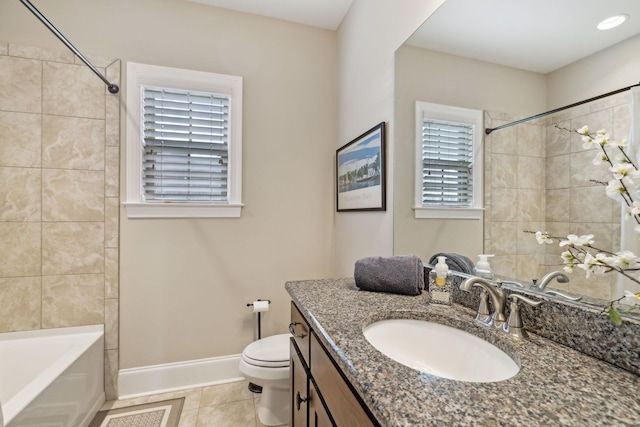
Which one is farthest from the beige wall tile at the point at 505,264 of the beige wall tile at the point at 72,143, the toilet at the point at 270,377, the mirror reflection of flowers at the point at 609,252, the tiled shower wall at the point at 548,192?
the beige wall tile at the point at 72,143

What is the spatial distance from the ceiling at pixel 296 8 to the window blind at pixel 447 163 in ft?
4.43

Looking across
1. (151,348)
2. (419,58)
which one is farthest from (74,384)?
(419,58)

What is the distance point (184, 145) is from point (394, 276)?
5.52ft

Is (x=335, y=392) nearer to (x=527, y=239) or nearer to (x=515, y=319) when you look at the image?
(x=515, y=319)

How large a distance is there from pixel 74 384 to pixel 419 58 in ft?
7.94

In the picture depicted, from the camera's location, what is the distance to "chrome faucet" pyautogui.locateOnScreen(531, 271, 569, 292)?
79 cm

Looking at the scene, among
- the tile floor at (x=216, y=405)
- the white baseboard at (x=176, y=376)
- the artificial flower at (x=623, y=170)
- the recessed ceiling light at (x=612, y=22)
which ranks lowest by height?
the tile floor at (x=216, y=405)

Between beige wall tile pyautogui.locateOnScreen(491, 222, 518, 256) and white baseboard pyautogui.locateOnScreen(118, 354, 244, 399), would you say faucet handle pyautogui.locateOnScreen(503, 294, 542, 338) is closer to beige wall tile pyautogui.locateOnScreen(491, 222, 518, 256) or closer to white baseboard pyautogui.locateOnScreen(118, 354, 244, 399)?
beige wall tile pyautogui.locateOnScreen(491, 222, 518, 256)

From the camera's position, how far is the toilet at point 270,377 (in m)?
1.60

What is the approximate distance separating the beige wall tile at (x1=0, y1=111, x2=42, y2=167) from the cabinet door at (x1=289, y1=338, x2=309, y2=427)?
1.95 metres

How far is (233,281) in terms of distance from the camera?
2.12 meters

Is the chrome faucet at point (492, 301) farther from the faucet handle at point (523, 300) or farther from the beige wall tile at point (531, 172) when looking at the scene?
the beige wall tile at point (531, 172)

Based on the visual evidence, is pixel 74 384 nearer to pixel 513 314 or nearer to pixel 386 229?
pixel 386 229

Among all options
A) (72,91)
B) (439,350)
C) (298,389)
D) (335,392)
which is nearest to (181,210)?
(72,91)
